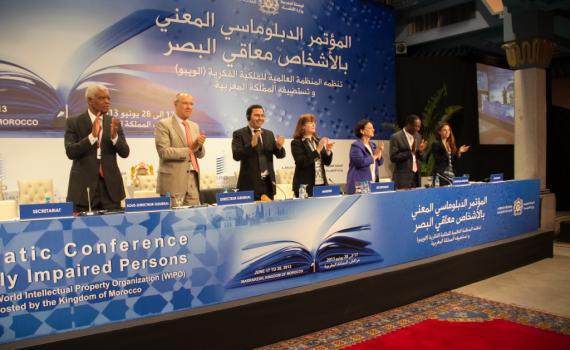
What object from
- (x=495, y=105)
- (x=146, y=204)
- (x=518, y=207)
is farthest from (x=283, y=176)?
(x=495, y=105)

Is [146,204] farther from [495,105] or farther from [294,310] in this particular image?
[495,105]

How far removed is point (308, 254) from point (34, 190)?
3497 millimetres

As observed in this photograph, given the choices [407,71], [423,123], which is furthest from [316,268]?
[407,71]

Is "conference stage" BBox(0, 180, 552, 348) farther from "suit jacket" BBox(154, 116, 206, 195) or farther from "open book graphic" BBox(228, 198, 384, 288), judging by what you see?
"suit jacket" BBox(154, 116, 206, 195)

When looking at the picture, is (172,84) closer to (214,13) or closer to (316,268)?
(214,13)

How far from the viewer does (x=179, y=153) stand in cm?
312

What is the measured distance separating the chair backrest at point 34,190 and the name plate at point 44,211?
3224 mm

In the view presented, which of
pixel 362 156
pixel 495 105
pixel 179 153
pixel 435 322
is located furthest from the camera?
pixel 495 105

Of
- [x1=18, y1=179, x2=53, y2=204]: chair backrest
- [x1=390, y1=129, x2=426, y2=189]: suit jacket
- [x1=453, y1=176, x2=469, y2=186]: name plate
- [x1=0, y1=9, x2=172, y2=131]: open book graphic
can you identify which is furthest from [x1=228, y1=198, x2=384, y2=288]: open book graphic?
[x1=0, y1=9, x2=172, y2=131]: open book graphic

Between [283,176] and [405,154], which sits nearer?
[405,154]

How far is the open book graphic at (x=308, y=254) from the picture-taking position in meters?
2.54

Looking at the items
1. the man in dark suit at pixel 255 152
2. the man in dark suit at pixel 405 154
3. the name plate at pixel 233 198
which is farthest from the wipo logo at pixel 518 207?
the name plate at pixel 233 198

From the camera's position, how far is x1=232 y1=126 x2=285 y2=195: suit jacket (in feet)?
11.3

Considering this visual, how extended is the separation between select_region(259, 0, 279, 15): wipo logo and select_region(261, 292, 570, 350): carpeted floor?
16.1 feet
